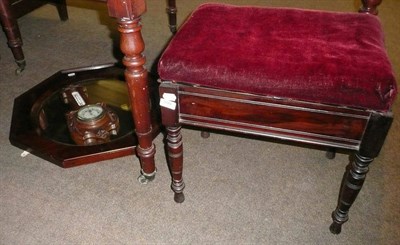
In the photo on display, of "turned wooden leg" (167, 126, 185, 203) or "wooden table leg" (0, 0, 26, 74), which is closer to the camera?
"turned wooden leg" (167, 126, 185, 203)

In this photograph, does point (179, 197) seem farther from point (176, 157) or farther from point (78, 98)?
point (78, 98)

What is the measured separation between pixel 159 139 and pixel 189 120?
0.55 metres

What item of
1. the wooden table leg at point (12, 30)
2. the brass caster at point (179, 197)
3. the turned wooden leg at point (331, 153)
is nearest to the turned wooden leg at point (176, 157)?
the brass caster at point (179, 197)

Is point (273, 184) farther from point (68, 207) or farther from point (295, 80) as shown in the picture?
point (68, 207)

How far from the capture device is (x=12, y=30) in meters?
1.80

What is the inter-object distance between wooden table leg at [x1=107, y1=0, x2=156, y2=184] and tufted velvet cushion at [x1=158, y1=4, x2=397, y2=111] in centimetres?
9

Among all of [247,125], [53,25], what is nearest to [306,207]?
[247,125]

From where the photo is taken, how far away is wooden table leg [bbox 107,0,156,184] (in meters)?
0.90

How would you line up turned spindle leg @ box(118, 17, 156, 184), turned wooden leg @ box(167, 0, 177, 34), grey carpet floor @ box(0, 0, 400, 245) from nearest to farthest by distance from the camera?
1. turned spindle leg @ box(118, 17, 156, 184)
2. grey carpet floor @ box(0, 0, 400, 245)
3. turned wooden leg @ box(167, 0, 177, 34)

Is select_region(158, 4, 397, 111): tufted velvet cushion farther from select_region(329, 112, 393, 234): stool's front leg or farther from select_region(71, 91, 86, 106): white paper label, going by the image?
select_region(71, 91, 86, 106): white paper label

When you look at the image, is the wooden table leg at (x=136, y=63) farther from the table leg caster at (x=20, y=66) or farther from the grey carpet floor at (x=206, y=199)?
the table leg caster at (x=20, y=66)

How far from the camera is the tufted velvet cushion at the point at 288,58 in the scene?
833 mm

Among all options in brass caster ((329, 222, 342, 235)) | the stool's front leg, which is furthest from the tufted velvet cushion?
brass caster ((329, 222, 342, 235))

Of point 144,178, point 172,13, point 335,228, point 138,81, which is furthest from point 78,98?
point 335,228
